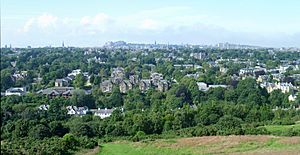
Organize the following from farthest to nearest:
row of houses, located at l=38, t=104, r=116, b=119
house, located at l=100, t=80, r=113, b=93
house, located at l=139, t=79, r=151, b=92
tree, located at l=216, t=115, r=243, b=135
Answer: house, located at l=139, t=79, r=151, b=92, house, located at l=100, t=80, r=113, b=93, row of houses, located at l=38, t=104, r=116, b=119, tree, located at l=216, t=115, r=243, b=135

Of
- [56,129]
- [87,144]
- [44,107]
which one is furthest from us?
[44,107]

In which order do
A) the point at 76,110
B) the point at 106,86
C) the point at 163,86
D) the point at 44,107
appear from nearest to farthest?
the point at 44,107 < the point at 76,110 < the point at 163,86 < the point at 106,86

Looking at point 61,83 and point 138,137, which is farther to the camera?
point 61,83

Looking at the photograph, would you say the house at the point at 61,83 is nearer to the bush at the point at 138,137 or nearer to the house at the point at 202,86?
the house at the point at 202,86

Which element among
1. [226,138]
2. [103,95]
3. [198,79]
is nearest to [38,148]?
[226,138]

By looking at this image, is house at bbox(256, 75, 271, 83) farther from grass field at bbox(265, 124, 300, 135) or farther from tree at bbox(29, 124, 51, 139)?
tree at bbox(29, 124, 51, 139)

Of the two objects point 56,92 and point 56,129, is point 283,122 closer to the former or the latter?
point 56,129

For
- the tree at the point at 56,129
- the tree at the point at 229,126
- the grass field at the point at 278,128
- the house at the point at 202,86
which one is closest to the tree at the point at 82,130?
the tree at the point at 56,129

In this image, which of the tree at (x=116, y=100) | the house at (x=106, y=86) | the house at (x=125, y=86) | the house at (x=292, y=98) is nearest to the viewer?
the tree at (x=116, y=100)

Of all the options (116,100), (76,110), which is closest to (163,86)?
(116,100)

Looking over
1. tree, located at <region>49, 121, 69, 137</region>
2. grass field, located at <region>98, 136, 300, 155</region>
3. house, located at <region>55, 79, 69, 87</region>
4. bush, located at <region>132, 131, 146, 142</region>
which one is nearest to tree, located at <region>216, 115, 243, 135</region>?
grass field, located at <region>98, 136, 300, 155</region>
